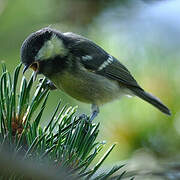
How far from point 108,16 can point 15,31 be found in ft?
1.39

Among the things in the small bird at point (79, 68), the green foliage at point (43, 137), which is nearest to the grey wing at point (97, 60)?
the small bird at point (79, 68)

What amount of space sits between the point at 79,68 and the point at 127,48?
0.28 meters

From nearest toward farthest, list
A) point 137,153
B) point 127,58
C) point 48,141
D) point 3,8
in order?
point 48,141, point 137,153, point 3,8, point 127,58

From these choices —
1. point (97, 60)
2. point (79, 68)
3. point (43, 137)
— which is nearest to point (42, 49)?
point (79, 68)

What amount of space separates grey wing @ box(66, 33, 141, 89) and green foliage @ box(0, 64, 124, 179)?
82 cm

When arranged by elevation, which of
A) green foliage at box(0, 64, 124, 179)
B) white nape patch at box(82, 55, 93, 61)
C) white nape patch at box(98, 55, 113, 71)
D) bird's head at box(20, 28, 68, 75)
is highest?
white nape patch at box(98, 55, 113, 71)

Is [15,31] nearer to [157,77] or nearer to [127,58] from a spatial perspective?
[127,58]

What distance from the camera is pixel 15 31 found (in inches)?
57.1

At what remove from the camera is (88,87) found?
1643 millimetres

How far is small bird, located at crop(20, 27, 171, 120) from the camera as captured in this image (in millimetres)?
1392

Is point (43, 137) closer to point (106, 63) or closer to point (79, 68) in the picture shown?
point (79, 68)

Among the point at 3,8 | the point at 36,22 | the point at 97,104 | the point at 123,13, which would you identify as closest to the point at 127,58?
the point at 123,13

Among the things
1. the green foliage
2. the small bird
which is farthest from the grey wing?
the green foliage

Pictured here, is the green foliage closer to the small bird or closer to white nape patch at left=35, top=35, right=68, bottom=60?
the small bird
